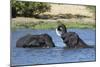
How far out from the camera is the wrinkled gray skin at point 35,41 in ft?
7.99

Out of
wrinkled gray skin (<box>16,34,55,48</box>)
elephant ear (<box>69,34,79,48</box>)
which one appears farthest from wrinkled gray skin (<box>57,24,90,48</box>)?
wrinkled gray skin (<box>16,34,55,48</box>)

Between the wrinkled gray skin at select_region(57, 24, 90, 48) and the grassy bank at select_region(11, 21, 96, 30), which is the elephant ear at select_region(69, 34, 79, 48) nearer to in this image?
the wrinkled gray skin at select_region(57, 24, 90, 48)

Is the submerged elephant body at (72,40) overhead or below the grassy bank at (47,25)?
below

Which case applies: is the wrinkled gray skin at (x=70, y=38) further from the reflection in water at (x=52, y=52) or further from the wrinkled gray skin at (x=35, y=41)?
the wrinkled gray skin at (x=35, y=41)

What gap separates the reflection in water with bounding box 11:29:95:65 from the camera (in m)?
2.39

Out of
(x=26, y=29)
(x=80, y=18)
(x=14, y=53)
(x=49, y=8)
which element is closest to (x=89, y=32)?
(x=80, y=18)

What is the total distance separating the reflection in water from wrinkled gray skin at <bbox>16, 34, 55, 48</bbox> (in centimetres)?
4

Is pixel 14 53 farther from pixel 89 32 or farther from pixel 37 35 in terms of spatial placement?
pixel 89 32

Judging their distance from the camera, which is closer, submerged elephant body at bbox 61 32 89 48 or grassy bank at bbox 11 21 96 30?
grassy bank at bbox 11 21 96 30

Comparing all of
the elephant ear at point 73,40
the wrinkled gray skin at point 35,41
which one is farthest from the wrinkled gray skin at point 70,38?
the wrinkled gray skin at point 35,41

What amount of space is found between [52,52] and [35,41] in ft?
0.80

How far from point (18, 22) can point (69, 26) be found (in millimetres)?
646

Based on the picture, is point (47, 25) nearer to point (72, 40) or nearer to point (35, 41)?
point (35, 41)

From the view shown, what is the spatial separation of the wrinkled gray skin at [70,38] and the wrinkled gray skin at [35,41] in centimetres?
17
